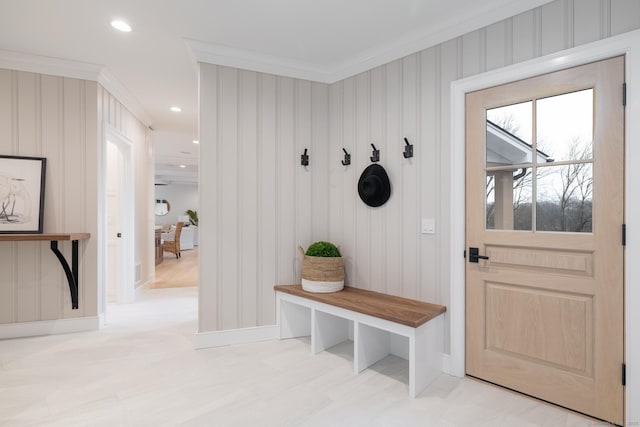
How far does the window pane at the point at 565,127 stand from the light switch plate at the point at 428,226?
2.51 feet

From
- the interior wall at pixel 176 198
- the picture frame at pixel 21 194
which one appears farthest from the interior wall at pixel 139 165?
the interior wall at pixel 176 198

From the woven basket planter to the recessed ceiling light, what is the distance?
2.22 meters

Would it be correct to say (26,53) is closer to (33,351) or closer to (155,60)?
(155,60)

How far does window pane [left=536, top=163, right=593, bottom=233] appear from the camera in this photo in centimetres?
190

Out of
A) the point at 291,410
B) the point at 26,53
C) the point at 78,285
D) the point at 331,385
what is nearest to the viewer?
the point at 291,410

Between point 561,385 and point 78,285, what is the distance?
3.89 meters

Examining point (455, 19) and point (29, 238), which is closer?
point (455, 19)

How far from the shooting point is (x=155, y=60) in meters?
3.08

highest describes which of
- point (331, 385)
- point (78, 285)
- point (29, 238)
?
point (29, 238)

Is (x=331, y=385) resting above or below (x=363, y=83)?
below

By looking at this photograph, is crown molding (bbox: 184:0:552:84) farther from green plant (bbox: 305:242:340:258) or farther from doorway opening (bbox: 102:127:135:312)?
doorway opening (bbox: 102:127:135:312)

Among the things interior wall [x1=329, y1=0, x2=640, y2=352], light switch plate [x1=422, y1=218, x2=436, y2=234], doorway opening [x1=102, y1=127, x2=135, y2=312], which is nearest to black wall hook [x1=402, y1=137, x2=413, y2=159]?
interior wall [x1=329, y1=0, x2=640, y2=352]

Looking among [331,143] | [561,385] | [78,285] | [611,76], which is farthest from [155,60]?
[561,385]

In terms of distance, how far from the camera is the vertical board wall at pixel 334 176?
248 cm
